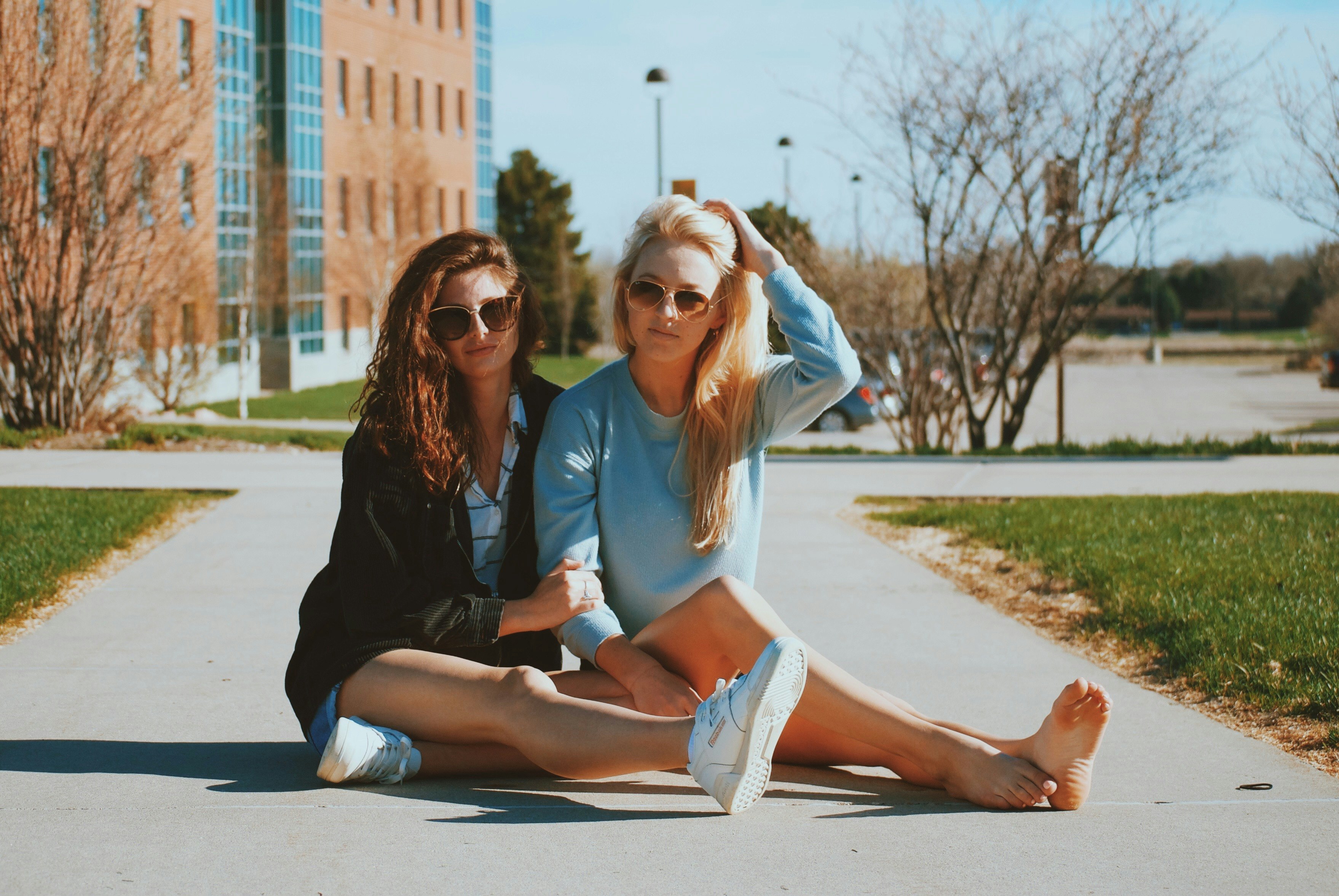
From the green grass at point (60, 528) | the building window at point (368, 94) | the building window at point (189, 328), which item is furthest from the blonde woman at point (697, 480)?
the building window at point (368, 94)

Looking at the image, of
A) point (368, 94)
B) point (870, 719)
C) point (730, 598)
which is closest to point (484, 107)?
point (368, 94)

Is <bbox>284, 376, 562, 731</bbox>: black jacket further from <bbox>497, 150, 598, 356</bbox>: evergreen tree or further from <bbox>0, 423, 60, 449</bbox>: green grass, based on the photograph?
<bbox>497, 150, 598, 356</bbox>: evergreen tree

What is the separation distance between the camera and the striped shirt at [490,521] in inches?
130

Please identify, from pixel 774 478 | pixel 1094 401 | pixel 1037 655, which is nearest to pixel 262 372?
pixel 1094 401

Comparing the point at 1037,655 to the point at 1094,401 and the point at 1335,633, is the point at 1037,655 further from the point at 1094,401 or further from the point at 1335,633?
the point at 1094,401

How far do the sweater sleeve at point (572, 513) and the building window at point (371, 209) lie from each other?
1500 inches

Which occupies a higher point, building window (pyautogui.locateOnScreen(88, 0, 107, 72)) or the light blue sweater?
building window (pyautogui.locateOnScreen(88, 0, 107, 72))

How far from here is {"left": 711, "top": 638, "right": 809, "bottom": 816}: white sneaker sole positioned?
2.60 m

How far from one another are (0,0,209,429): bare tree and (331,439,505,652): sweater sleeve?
11.0m

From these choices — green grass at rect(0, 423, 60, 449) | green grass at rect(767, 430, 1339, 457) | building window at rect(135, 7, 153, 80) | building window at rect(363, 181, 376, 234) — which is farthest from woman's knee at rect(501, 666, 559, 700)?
building window at rect(363, 181, 376, 234)

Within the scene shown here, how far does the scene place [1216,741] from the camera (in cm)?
367

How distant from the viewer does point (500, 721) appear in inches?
118

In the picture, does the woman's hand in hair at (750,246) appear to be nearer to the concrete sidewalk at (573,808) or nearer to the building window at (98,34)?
the concrete sidewalk at (573,808)

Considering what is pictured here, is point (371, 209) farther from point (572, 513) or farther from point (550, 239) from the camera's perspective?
point (572, 513)
